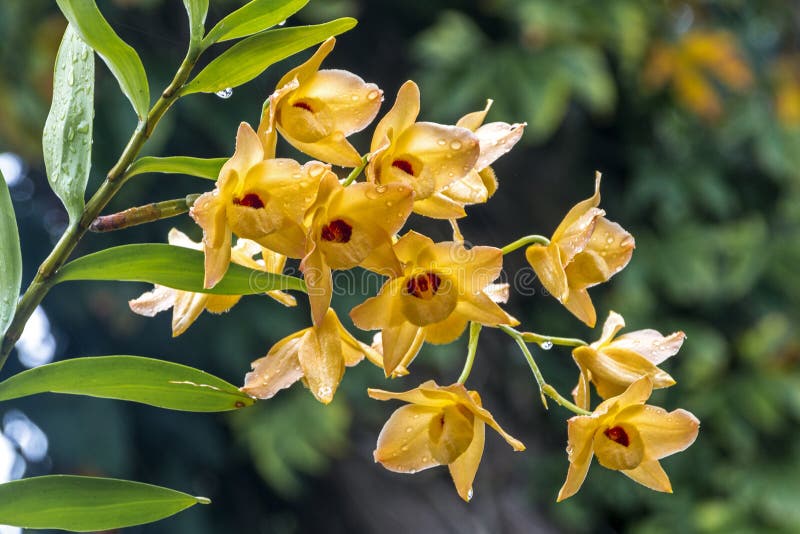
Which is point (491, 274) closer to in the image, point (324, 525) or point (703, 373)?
point (703, 373)

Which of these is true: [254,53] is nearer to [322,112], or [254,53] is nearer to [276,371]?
[322,112]

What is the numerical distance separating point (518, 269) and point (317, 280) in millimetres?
1888

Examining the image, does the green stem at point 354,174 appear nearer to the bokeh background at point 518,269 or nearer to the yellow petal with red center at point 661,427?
the yellow petal with red center at point 661,427

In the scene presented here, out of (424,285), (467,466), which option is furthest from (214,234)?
(467,466)

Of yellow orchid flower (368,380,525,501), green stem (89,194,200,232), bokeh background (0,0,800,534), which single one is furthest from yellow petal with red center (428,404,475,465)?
bokeh background (0,0,800,534)

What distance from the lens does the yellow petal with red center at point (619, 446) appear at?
1.73ft

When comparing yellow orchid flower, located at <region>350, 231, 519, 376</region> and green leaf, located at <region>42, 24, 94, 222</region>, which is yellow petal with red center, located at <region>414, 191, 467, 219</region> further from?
green leaf, located at <region>42, 24, 94, 222</region>

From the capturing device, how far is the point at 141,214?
483mm

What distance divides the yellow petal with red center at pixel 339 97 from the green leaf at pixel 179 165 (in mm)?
64

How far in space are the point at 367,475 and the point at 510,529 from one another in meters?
0.48

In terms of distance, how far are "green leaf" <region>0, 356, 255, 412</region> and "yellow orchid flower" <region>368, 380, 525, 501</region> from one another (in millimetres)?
98

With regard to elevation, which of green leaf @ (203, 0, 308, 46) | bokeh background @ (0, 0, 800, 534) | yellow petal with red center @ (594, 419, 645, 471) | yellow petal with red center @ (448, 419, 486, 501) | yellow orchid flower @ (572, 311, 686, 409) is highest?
green leaf @ (203, 0, 308, 46)

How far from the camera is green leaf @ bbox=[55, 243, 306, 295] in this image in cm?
50

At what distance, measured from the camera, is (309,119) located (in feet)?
1.68
